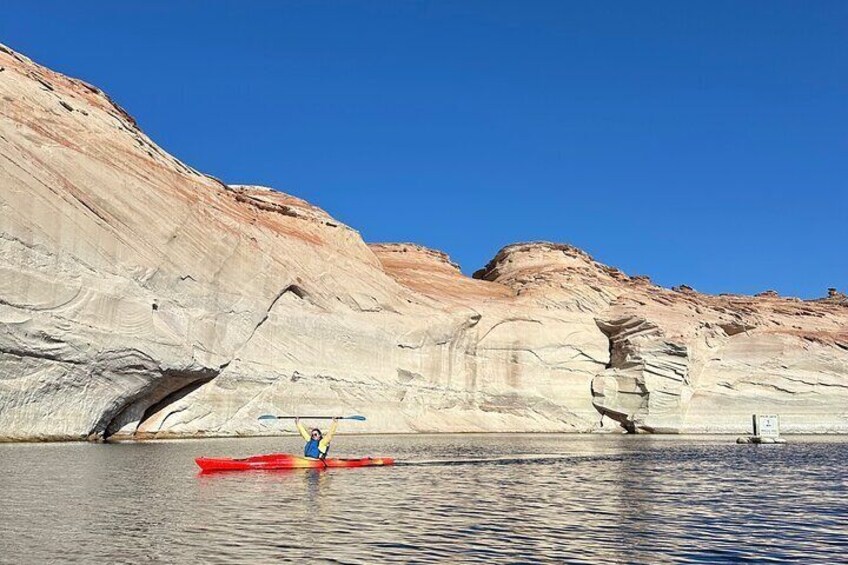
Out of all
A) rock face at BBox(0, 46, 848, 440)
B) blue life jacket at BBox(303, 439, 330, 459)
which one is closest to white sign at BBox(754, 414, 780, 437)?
rock face at BBox(0, 46, 848, 440)

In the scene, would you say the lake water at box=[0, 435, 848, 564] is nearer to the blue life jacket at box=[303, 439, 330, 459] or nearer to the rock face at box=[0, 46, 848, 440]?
the blue life jacket at box=[303, 439, 330, 459]

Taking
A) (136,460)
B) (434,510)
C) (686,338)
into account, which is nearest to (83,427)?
(136,460)

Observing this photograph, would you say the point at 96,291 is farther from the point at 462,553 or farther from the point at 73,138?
the point at 462,553

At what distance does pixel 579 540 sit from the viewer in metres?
11.0

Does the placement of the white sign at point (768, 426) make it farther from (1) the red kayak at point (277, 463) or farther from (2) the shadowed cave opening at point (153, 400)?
(1) the red kayak at point (277, 463)

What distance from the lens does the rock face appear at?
28.5 m

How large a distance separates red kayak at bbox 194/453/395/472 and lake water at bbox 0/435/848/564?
0.45m

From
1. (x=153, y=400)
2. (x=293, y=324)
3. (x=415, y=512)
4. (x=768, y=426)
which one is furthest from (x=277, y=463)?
(x=768, y=426)

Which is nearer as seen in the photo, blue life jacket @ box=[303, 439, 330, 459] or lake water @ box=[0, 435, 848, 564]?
lake water @ box=[0, 435, 848, 564]

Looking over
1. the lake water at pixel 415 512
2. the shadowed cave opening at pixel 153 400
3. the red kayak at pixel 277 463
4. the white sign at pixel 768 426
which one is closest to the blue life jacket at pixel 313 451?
the red kayak at pixel 277 463

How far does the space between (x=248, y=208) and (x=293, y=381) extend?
9049mm

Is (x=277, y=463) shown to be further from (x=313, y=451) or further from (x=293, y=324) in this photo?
(x=293, y=324)

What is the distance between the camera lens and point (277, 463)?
67.4 ft

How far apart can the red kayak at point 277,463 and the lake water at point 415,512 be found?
445 millimetres
